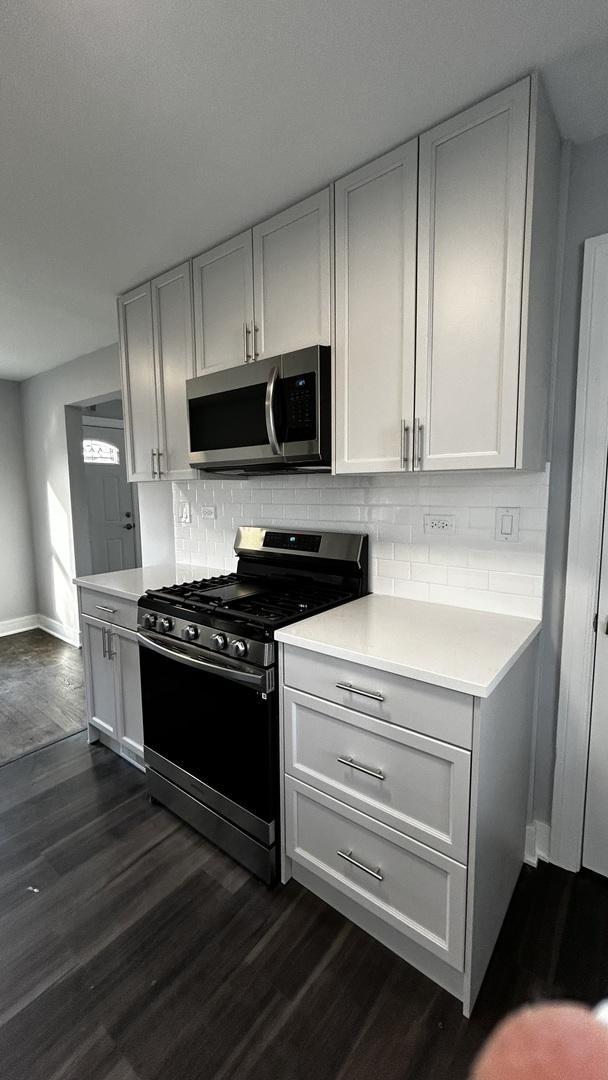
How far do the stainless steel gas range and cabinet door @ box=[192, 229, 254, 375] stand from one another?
33.2 inches

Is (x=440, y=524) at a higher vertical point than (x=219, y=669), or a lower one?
higher

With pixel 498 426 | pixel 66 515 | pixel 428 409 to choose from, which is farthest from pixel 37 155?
pixel 66 515

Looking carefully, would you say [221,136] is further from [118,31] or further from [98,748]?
[98,748]

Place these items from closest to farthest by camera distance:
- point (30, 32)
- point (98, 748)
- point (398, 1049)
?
point (30, 32)
point (398, 1049)
point (98, 748)

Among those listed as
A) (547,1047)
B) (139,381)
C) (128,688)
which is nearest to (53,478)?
(139,381)

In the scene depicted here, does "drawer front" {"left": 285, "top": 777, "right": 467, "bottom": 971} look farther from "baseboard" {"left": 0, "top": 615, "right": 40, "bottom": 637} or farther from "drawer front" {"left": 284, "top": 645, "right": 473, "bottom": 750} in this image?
"baseboard" {"left": 0, "top": 615, "right": 40, "bottom": 637}

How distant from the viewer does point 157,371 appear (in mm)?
2445

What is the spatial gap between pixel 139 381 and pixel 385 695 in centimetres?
208

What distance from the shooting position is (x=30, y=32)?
1097 mm

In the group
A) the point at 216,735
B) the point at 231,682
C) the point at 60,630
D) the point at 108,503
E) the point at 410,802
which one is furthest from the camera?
the point at 108,503

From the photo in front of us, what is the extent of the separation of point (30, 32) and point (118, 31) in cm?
20

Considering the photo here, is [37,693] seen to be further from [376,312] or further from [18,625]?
[376,312]

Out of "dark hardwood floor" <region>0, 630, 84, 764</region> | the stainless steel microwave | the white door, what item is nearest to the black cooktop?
the stainless steel microwave

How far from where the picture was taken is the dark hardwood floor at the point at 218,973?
1217 mm
